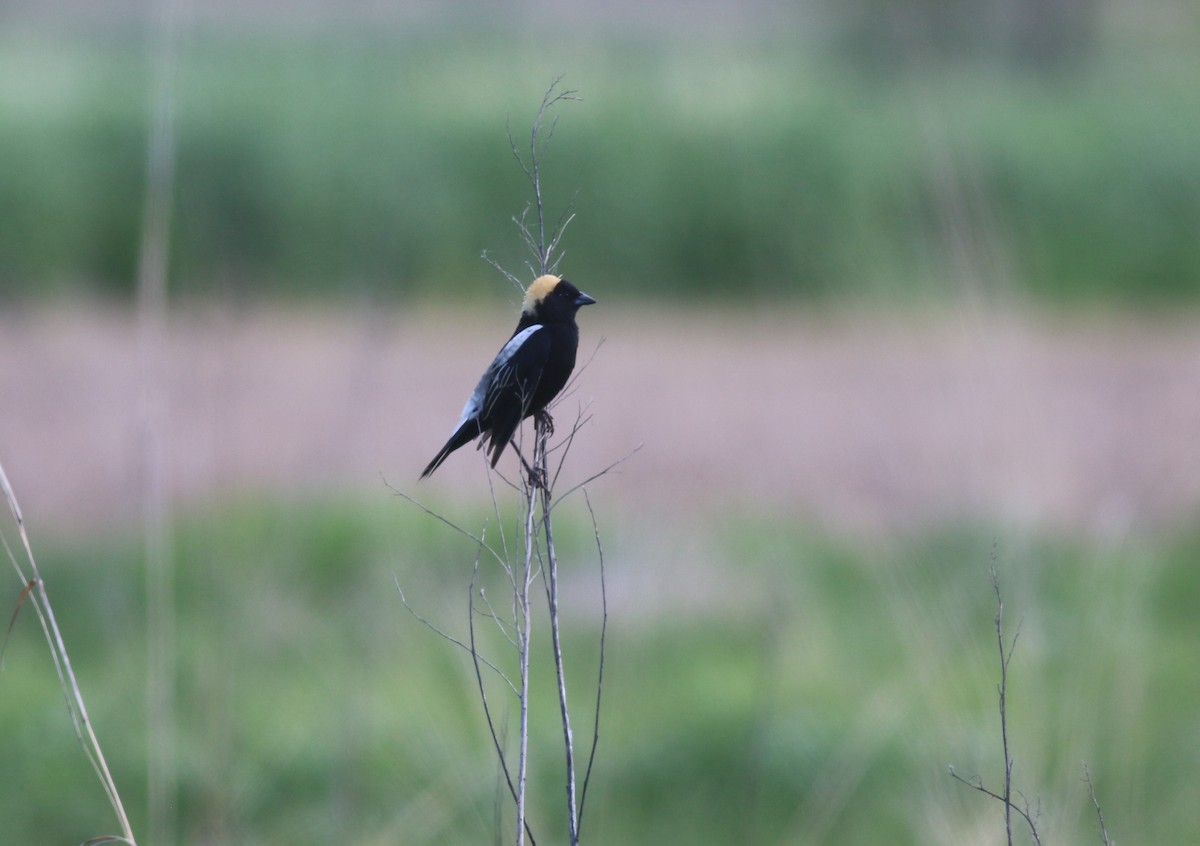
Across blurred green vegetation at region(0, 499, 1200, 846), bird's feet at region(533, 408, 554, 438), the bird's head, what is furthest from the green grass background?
bird's feet at region(533, 408, 554, 438)

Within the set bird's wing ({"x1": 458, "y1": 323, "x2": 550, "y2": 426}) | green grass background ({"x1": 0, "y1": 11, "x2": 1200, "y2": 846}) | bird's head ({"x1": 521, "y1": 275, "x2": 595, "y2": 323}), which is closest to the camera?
bird's wing ({"x1": 458, "y1": 323, "x2": 550, "y2": 426})

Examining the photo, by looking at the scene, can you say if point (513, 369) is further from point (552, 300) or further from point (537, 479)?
point (537, 479)

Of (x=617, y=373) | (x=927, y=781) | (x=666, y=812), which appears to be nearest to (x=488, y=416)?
(x=927, y=781)

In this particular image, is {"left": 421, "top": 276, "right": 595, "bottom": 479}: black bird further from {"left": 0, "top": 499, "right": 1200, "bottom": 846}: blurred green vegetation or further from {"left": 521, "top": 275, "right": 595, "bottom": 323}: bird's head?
{"left": 0, "top": 499, "right": 1200, "bottom": 846}: blurred green vegetation

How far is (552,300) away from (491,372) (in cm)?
27

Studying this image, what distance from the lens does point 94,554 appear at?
18.3ft

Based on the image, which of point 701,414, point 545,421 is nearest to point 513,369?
point 545,421

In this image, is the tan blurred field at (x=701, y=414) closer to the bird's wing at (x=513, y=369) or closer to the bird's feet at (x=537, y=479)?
the bird's wing at (x=513, y=369)

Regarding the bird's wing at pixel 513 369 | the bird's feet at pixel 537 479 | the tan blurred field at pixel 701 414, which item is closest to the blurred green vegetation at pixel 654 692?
the tan blurred field at pixel 701 414

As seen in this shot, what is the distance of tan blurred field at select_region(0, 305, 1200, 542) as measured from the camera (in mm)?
6207

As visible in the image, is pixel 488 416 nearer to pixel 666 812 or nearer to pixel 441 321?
pixel 666 812

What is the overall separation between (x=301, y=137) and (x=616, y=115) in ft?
7.72

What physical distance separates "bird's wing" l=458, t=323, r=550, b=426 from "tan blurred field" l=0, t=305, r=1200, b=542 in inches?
92.6

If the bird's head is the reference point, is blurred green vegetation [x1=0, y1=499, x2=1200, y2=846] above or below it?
below
